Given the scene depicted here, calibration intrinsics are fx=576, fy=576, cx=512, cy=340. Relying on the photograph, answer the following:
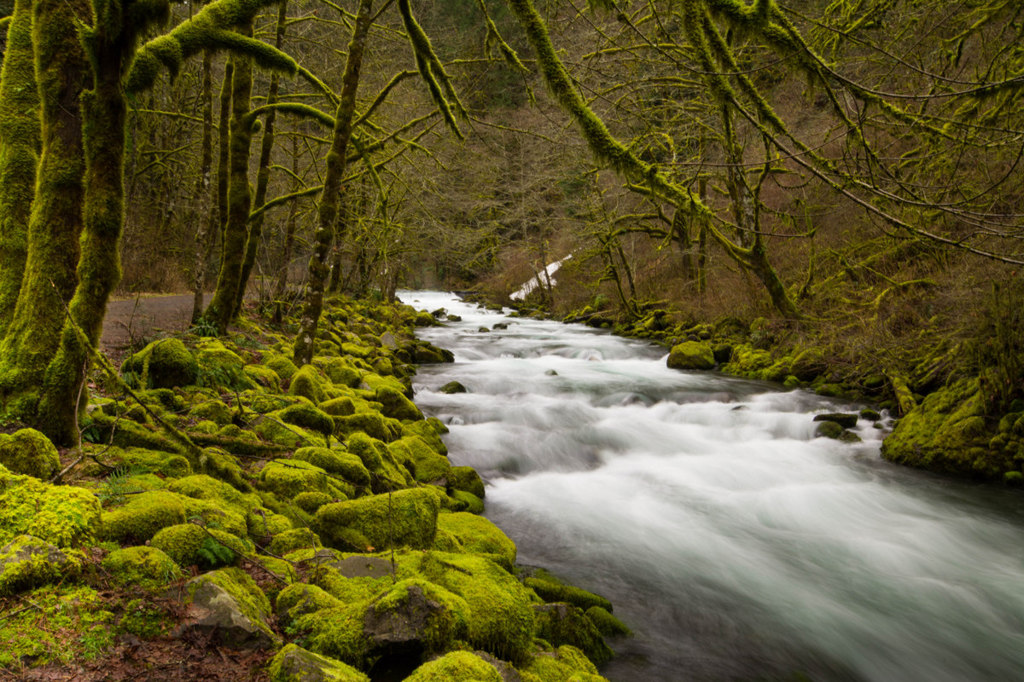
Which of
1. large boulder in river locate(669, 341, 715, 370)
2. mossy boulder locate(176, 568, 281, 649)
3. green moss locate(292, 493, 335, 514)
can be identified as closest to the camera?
mossy boulder locate(176, 568, 281, 649)

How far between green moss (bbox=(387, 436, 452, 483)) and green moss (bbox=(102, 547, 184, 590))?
11.4 feet

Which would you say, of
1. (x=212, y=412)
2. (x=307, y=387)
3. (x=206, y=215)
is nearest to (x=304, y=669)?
(x=212, y=412)

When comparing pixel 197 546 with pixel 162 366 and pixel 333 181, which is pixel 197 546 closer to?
pixel 162 366

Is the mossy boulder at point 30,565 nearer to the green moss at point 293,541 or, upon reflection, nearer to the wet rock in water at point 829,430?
the green moss at point 293,541

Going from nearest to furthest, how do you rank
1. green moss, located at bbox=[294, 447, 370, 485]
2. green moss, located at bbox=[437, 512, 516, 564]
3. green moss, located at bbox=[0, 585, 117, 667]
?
green moss, located at bbox=[0, 585, 117, 667]
green moss, located at bbox=[437, 512, 516, 564]
green moss, located at bbox=[294, 447, 370, 485]

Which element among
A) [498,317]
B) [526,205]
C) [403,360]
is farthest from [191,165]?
[498,317]

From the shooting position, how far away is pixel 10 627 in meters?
2.02

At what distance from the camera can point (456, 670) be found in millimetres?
2521

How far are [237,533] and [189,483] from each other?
1.93ft

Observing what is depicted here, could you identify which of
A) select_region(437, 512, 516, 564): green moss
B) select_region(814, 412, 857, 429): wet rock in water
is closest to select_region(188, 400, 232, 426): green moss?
select_region(437, 512, 516, 564): green moss

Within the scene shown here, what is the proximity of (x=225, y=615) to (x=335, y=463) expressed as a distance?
2.60m

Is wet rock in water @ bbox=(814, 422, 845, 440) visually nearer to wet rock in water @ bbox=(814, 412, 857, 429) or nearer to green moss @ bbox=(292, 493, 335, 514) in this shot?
wet rock in water @ bbox=(814, 412, 857, 429)

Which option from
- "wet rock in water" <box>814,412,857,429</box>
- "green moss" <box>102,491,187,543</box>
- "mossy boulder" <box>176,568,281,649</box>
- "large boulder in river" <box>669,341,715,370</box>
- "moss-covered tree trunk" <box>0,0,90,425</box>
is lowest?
"mossy boulder" <box>176,568,281,649</box>

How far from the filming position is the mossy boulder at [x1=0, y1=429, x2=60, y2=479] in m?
2.87
